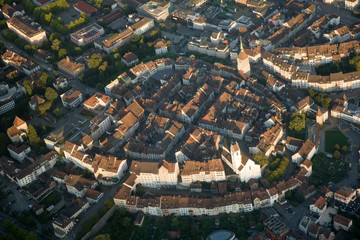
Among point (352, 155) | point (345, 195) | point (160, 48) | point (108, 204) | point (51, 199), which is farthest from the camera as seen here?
point (160, 48)

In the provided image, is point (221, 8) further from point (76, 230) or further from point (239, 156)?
point (76, 230)

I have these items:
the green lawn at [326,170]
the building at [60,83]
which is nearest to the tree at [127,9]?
the building at [60,83]

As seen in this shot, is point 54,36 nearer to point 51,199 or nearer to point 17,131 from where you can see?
point 17,131

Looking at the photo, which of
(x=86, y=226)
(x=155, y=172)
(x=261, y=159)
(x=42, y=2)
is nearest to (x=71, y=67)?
(x=42, y=2)

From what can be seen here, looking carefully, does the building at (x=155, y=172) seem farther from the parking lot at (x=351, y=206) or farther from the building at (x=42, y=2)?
the building at (x=42, y=2)

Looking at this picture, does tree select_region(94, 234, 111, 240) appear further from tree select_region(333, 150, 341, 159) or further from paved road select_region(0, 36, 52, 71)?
paved road select_region(0, 36, 52, 71)
